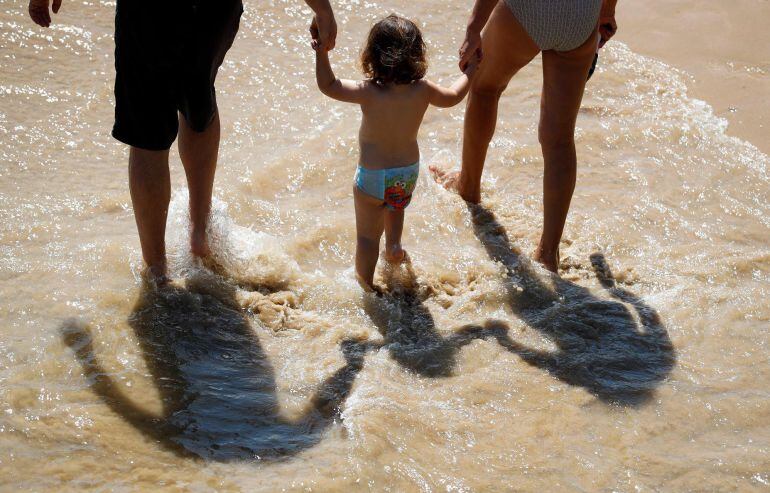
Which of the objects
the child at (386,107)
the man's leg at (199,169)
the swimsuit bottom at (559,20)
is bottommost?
the man's leg at (199,169)

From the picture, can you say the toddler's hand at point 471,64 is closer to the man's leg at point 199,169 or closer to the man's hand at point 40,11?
the man's leg at point 199,169

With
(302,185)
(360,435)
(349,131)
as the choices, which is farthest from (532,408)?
(349,131)

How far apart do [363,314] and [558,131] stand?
118 cm

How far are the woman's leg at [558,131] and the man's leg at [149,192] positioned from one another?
64.3 inches

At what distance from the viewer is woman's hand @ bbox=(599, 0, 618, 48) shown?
373 centimetres

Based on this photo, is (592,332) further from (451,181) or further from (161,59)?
(161,59)

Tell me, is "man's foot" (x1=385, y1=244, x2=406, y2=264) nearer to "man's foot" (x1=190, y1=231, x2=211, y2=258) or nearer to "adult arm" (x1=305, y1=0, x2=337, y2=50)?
"man's foot" (x1=190, y1=231, x2=211, y2=258)

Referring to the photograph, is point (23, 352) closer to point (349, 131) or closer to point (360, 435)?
point (360, 435)

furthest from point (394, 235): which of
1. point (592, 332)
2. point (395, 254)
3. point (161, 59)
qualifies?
point (161, 59)

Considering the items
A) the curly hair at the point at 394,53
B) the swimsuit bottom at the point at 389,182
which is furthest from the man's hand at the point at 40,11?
the swimsuit bottom at the point at 389,182

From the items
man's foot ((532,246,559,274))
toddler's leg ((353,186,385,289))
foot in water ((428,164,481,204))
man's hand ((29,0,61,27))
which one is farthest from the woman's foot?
man's hand ((29,0,61,27))

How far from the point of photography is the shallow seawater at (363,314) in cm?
264

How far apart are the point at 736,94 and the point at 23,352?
4.56 m

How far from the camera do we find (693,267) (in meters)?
3.82
